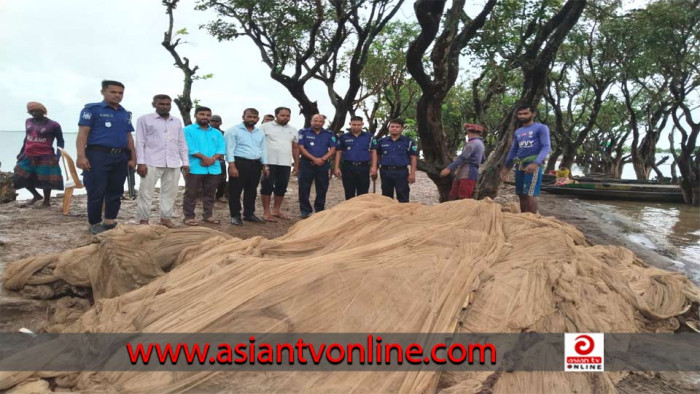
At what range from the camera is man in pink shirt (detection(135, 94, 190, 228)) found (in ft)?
18.0

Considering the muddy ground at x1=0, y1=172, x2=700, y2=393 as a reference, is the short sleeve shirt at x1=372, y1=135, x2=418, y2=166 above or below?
above

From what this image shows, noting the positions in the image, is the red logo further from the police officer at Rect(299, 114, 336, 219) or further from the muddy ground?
the police officer at Rect(299, 114, 336, 219)

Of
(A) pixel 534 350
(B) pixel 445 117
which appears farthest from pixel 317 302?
(B) pixel 445 117

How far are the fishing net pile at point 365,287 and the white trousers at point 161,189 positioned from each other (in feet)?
7.34

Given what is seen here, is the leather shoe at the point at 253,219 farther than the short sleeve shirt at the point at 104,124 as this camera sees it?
Yes

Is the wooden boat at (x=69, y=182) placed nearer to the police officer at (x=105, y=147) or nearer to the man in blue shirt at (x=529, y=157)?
the police officer at (x=105, y=147)

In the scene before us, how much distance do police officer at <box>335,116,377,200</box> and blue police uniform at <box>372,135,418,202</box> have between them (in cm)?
18

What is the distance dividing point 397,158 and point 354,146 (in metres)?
0.72

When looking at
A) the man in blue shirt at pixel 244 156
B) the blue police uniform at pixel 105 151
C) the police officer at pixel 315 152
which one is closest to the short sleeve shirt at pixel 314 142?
the police officer at pixel 315 152

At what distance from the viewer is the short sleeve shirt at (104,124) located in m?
4.97

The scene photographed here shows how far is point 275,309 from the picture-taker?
7.91 feet

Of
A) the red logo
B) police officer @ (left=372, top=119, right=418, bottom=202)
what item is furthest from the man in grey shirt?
the red logo

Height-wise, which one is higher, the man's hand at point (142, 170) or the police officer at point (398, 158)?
the police officer at point (398, 158)

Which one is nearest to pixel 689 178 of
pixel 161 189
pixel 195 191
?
pixel 195 191
